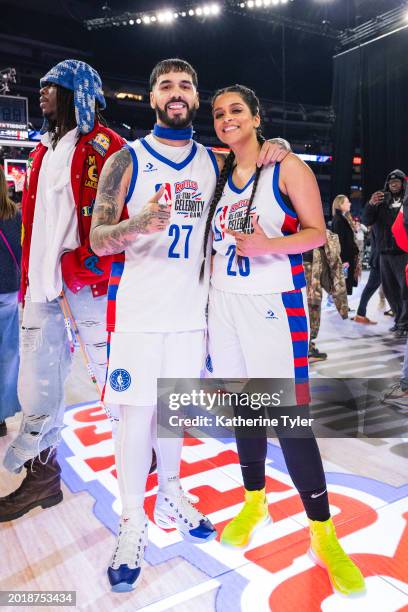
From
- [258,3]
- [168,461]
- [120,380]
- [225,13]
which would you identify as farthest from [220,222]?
[225,13]

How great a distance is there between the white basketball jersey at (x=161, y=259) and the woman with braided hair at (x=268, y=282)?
0.32ft

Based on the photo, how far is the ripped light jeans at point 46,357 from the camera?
6.49 feet

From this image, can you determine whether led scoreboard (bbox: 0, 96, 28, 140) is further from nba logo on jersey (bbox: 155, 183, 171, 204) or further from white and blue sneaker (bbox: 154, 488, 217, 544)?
white and blue sneaker (bbox: 154, 488, 217, 544)

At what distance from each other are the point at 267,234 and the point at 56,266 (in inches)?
32.3

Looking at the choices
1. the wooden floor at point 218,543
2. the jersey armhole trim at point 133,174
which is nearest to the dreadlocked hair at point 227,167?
the jersey armhole trim at point 133,174

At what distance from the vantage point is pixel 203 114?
23.0 metres

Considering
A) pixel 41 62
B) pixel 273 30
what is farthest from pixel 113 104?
pixel 273 30

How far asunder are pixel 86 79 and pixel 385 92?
34.1 feet

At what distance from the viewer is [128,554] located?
64.3 inches

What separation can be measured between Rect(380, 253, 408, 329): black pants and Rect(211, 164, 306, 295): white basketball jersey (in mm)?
4106

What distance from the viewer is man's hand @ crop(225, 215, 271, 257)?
155 centimetres

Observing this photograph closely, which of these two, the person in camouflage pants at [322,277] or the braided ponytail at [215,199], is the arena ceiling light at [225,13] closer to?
the person in camouflage pants at [322,277]

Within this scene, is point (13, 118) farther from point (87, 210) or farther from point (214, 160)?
point (214, 160)

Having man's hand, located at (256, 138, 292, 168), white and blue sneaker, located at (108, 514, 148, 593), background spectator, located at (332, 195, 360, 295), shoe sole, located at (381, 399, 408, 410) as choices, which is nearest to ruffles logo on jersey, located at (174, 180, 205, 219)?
man's hand, located at (256, 138, 292, 168)
